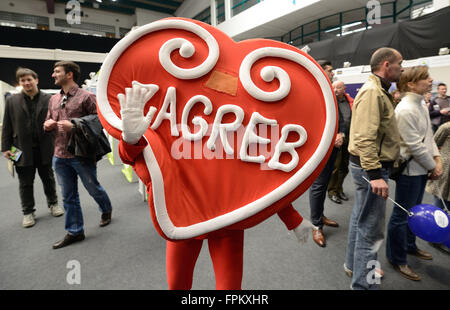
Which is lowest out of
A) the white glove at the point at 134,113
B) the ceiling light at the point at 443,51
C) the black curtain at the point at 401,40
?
the white glove at the point at 134,113

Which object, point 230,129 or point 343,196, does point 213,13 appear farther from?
point 230,129

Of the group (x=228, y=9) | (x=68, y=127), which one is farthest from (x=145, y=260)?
(x=228, y=9)

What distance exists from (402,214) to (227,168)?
145 centimetres

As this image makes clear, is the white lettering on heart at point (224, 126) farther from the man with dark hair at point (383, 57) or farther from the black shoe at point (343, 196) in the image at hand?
the black shoe at point (343, 196)

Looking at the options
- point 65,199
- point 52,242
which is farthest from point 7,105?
point 52,242

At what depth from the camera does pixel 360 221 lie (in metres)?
1.31

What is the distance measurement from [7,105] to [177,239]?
2.35 metres

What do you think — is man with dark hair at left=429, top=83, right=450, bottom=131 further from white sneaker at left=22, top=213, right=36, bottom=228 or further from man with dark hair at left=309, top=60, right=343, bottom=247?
white sneaker at left=22, top=213, right=36, bottom=228

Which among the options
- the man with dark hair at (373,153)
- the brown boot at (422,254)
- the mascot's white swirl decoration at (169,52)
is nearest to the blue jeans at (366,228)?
the man with dark hair at (373,153)

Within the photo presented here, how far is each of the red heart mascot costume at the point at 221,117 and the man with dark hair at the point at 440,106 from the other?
4459 mm

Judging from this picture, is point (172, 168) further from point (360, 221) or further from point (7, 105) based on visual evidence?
point (7, 105)

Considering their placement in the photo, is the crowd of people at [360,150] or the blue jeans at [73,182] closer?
the crowd of people at [360,150]

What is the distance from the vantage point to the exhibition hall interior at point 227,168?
23.7 inches

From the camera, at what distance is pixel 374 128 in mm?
1126
